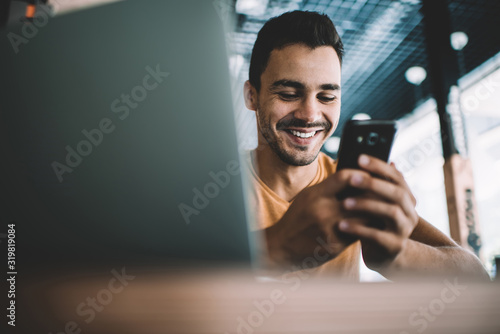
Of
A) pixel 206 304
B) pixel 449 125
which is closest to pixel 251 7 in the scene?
pixel 449 125

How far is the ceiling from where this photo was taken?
140 cm

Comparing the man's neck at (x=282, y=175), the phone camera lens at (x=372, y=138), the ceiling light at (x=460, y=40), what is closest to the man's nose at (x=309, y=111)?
the man's neck at (x=282, y=175)

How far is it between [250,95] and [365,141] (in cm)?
51

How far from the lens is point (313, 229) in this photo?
1.16 ft

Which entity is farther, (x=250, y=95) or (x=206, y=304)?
(x=250, y=95)

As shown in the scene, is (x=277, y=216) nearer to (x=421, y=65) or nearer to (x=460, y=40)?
(x=460, y=40)

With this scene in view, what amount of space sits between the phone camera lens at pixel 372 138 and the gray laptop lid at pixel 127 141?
0.63 feet

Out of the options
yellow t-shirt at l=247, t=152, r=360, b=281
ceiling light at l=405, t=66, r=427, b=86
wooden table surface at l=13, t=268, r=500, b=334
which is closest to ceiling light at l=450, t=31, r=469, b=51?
ceiling light at l=405, t=66, r=427, b=86

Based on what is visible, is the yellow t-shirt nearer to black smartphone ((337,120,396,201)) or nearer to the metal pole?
black smartphone ((337,120,396,201))

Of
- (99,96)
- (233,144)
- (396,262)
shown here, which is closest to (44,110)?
(99,96)

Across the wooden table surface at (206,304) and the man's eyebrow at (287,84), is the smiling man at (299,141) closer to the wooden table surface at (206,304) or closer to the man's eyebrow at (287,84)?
the man's eyebrow at (287,84)

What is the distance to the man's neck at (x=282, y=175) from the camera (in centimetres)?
77

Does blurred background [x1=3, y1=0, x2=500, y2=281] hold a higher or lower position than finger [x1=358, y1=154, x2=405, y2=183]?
higher

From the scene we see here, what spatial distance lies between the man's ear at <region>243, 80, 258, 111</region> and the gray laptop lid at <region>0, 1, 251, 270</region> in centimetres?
58
